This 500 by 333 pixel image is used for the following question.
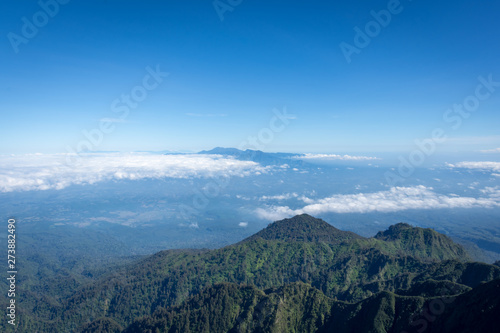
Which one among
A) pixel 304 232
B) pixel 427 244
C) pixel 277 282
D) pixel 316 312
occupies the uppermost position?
pixel 316 312

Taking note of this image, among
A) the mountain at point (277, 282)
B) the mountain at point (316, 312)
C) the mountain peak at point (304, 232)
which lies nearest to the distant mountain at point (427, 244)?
the mountain at point (277, 282)

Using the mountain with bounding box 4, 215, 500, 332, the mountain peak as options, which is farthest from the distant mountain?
the mountain peak

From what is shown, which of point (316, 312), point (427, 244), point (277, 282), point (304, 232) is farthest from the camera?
point (304, 232)

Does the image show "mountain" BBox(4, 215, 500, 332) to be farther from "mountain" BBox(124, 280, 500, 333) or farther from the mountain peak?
the mountain peak

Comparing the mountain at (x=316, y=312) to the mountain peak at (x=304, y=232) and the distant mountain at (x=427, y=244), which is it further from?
the distant mountain at (x=427, y=244)

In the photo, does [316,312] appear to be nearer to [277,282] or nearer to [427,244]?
[277,282]

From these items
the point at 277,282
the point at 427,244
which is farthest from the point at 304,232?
the point at 427,244
